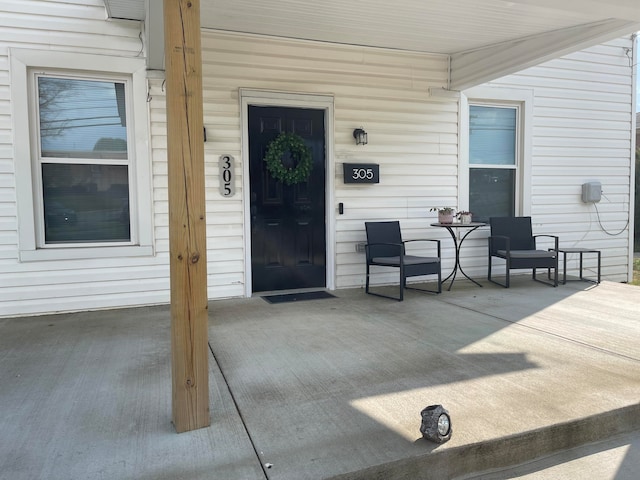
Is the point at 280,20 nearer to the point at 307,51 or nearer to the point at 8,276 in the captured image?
the point at 307,51

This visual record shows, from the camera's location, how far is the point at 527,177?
6.09 m

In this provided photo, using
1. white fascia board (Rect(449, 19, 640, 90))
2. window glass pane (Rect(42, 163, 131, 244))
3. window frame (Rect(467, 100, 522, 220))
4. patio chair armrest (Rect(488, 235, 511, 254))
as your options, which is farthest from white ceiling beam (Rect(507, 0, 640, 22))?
window glass pane (Rect(42, 163, 131, 244))

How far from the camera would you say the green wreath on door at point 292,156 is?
4.80 m

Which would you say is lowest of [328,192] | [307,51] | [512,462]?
[512,462]

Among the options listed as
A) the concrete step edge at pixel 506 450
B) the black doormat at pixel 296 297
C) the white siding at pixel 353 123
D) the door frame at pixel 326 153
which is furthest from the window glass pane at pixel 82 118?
the concrete step edge at pixel 506 450

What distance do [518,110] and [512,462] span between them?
200 inches

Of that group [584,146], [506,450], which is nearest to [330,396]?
[506,450]

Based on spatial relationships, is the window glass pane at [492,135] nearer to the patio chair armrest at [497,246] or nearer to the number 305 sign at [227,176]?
the patio chair armrest at [497,246]

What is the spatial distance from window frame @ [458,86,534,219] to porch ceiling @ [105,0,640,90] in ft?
1.83

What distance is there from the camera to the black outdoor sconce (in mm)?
1956

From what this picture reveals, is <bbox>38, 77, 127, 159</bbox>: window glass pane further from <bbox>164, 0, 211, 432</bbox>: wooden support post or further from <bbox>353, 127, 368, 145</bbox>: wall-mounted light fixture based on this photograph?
<bbox>164, 0, 211, 432</bbox>: wooden support post

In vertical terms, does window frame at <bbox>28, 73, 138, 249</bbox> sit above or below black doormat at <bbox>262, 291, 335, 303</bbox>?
above

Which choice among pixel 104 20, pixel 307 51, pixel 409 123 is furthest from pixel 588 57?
pixel 104 20

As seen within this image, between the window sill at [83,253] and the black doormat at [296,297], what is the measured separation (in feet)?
4.07
